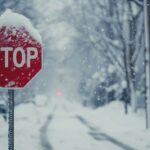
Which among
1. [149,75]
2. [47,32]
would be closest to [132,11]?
[149,75]

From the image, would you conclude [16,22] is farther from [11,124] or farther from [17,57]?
[11,124]

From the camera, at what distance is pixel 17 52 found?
15.1ft

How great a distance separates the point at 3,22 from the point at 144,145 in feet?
36.5

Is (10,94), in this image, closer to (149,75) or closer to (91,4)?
(149,75)

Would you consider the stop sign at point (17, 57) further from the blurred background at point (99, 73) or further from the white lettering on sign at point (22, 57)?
the blurred background at point (99, 73)

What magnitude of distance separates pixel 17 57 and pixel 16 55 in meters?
0.02

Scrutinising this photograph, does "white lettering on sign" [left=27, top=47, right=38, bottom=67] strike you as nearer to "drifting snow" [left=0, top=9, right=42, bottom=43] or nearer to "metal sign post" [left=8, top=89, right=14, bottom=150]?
"drifting snow" [left=0, top=9, right=42, bottom=43]

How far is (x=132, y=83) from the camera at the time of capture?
94.7 feet

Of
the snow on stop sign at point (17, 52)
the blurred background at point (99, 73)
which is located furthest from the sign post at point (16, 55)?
the blurred background at point (99, 73)

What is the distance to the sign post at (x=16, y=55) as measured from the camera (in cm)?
461

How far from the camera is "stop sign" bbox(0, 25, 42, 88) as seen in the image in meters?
4.62

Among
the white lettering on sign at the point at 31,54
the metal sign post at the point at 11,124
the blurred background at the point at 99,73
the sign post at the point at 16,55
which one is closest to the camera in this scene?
the metal sign post at the point at 11,124

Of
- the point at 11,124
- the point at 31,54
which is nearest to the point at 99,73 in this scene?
the point at 31,54

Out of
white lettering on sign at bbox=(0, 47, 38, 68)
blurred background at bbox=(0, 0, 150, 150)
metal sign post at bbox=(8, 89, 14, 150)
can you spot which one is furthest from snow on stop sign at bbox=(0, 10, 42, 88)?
blurred background at bbox=(0, 0, 150, 150)
